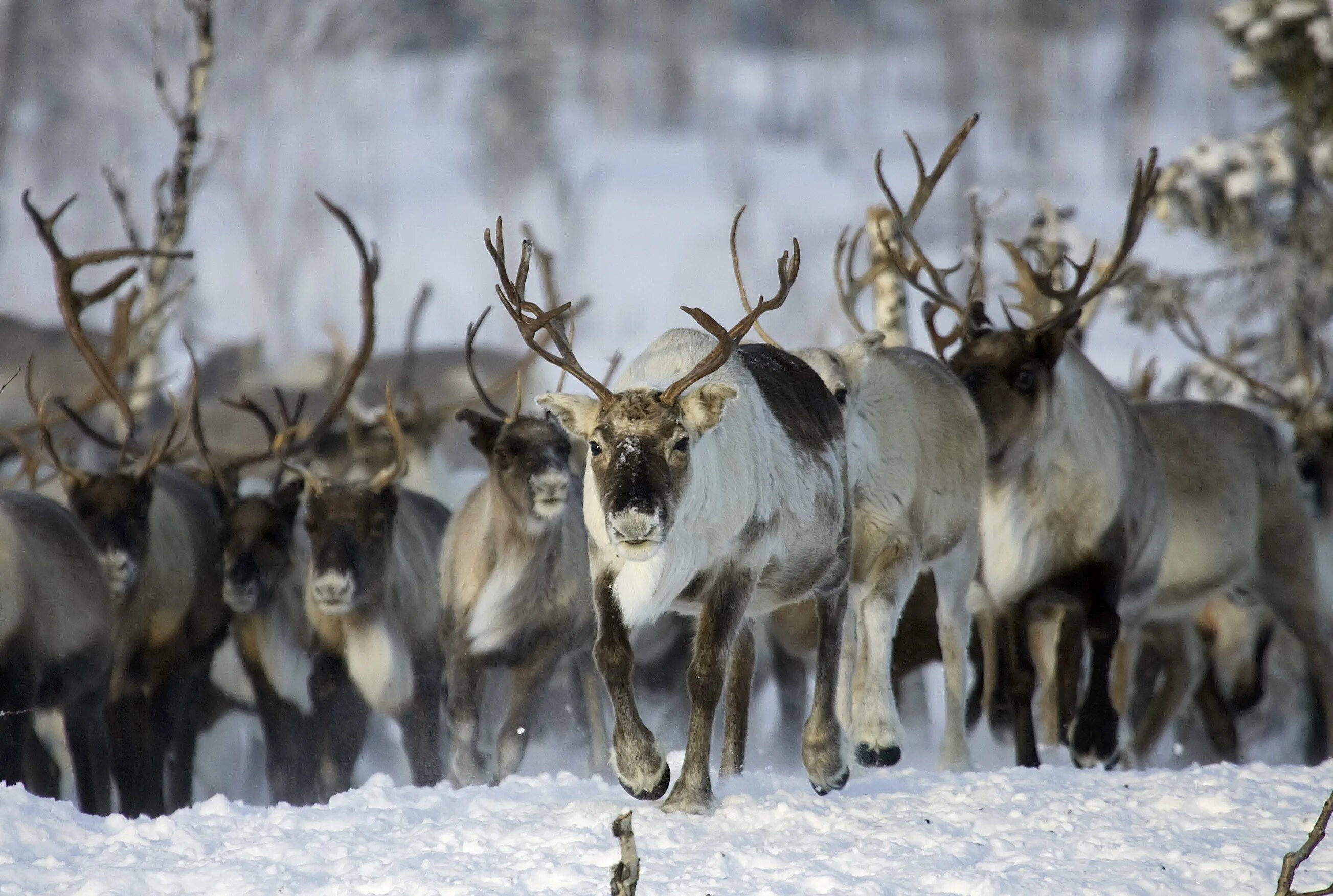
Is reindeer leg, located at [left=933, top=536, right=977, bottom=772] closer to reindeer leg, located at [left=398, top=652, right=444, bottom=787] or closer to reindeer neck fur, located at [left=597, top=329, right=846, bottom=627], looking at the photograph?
reindeer neck fur, located at [left=597, top=329, right=846, bottom=627]

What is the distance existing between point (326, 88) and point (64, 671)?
23.3 m

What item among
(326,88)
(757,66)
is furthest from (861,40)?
(326,88)

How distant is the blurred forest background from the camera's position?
27547mm

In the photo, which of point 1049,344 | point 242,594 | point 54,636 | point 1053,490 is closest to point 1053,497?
point 1053,490

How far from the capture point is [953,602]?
6.91 metres

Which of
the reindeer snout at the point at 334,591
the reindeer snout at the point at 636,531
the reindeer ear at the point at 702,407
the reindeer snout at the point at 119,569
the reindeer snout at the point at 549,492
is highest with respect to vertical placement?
the reindeer snout at the point at 549,492

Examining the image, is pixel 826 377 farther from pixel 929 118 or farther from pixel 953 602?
pixel 929 118

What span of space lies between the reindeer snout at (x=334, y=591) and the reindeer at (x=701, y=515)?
7.31 feet

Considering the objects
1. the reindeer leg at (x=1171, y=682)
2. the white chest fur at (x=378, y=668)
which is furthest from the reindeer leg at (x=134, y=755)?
the reindeer leg at (x=1171, y=682)

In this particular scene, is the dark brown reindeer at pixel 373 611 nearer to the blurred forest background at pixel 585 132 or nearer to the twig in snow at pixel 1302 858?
the twig in snow at pixel 1302 858

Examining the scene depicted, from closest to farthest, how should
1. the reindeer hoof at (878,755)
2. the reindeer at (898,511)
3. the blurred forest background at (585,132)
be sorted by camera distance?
the reindeer hoof at (878,755) → the reindeer at (898,511) → the blurred forest background at (585,132)

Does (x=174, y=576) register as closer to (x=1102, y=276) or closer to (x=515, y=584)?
(x=515, y=584)

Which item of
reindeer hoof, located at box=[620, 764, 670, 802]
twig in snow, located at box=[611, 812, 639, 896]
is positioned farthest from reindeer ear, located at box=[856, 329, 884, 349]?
twig in snow, located at box=[611, 812, 639, 896]

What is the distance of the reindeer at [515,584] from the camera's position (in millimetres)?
7199
